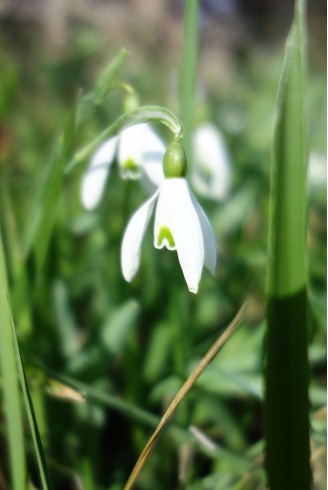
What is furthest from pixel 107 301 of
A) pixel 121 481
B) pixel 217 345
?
pixel 217 345

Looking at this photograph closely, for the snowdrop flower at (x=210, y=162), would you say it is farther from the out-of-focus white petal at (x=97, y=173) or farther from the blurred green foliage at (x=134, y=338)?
the out-of-focus white petal at (x=97, y=173)

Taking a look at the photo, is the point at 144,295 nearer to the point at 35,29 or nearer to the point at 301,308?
the point at 301,308

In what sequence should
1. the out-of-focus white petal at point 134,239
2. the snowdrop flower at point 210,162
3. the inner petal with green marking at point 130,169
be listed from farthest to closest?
1. the snowdrop flower at point 210,162
2. the inner petal with green marking at point 130,169
3. the out-of-focus white petal at point 134,239

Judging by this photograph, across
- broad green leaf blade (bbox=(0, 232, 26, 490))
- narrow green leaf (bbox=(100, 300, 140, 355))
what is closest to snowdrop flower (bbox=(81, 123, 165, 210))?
narrow green leaf (bbox=(100, 300, 140, 355))

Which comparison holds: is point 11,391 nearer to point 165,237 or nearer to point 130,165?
point 165,237

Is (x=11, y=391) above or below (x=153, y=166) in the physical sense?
below

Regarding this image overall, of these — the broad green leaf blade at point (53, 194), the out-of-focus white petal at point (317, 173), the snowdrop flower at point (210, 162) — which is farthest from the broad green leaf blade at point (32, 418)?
the out-of-focus white petal at point (317, 173)

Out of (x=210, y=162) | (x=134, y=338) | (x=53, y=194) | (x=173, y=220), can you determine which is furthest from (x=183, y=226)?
(x=210, y=162)
